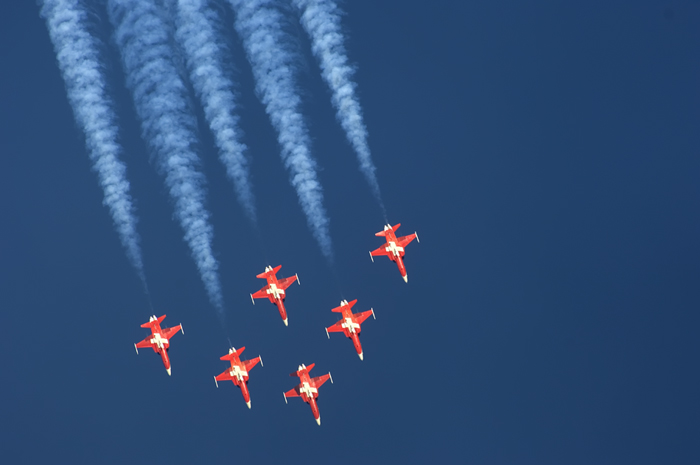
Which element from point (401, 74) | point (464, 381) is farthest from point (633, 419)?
point (401, 74)

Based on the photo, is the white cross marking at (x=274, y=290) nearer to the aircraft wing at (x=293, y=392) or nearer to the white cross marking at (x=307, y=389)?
the white cross marking at (x=307, y=389)

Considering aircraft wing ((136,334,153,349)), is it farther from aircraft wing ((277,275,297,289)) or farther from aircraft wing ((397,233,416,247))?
aircraft wing ((397,233,416,247))

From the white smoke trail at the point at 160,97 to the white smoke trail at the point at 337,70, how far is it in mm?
11538

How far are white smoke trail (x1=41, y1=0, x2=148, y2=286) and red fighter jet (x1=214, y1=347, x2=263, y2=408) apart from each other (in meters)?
15.0

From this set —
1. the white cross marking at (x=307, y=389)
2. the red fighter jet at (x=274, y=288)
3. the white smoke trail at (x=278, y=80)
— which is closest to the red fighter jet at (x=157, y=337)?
the red fighter jet at (x=274, y=288)

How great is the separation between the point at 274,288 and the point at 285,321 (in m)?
3.58

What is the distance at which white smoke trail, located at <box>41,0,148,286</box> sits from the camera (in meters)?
64.0

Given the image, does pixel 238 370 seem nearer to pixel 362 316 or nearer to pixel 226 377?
pixel 226 377

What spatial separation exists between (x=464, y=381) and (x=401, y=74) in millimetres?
28729

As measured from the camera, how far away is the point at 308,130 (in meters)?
69.9

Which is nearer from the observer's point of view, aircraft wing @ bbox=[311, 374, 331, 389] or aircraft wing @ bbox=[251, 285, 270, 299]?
aircraft wing @ bbox=[311, 374, 331, 389]

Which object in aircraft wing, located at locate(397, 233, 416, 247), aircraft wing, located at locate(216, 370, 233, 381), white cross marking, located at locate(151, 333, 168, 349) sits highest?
aircraft wing, located at locate(397, 233, 416, 247)

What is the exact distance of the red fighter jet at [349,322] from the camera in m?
69.2

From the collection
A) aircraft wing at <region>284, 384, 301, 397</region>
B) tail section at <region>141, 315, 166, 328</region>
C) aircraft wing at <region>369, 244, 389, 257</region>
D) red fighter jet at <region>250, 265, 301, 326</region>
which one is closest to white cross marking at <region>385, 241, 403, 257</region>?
aircraft wing at <region>369, 244, 389, 257</region>
